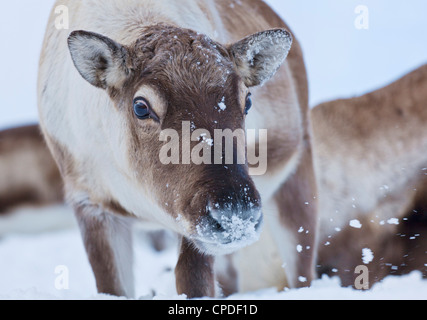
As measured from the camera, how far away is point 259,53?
150 inches

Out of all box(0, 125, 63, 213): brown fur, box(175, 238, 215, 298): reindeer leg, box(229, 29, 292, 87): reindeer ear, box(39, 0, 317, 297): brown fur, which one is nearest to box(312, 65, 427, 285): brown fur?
box(39, 0, 317, 297): brown fur

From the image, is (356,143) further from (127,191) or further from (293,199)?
(127,191)

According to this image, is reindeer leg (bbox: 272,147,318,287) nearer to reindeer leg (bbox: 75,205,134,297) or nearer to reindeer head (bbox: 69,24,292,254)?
reindeer leg (bbox: 75,205,134,297)

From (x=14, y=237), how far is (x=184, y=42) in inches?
197

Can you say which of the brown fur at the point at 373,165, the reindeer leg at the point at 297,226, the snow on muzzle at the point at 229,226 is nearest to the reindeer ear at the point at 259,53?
the snow on muzzle at the point at 229,226

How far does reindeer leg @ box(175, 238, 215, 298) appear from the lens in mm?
4137

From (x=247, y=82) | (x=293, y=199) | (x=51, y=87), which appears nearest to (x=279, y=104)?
(x=293, y=199)

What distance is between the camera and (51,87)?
4336 mm

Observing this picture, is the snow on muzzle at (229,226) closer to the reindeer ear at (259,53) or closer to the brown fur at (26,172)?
the reindeer ear at (259,53)

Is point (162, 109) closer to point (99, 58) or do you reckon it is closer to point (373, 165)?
point (99, 58)

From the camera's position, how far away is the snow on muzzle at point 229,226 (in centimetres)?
304

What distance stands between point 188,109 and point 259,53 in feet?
2.08

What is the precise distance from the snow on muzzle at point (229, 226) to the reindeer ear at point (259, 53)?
926 millimetres

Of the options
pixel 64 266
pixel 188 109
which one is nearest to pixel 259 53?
pixel 188 109
